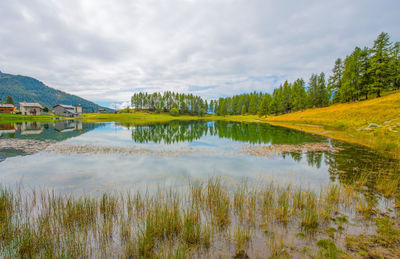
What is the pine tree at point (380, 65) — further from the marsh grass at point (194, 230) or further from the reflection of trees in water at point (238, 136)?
the marsh grass at point (194, 230)

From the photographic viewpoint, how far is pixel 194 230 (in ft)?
17.6

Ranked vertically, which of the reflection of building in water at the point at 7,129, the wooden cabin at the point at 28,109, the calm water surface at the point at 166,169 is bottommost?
the calm water surface at the point at 166,169

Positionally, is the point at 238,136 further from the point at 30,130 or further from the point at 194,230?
the point at 30,130

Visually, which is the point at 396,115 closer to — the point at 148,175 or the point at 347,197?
the point at 347,197

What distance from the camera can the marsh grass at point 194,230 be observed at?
4676 mm

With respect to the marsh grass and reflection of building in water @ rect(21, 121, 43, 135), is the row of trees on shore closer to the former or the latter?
reflection of building in water @ rect(21, 121, 43, 135)

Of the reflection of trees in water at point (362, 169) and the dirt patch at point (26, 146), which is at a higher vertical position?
the reflection of trees in water at point (362, 169)

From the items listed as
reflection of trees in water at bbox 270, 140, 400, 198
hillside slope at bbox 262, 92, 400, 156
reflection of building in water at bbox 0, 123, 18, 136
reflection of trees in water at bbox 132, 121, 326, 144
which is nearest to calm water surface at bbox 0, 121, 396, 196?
reflection of trees in water at bbox 270, 140, 400, 198

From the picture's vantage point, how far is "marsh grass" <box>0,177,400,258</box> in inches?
184

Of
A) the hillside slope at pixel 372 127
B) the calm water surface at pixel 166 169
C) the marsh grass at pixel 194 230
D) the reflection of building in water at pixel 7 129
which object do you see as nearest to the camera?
the marsh grass at pixel 194 230

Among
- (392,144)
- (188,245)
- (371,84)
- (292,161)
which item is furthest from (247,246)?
(371,84)

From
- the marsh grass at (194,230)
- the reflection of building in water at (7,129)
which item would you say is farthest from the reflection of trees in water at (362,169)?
the reflection of building in water at (7,129)

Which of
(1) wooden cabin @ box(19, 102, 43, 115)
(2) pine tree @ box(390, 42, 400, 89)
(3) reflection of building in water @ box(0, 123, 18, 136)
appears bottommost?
(3) reflection of building in water @ box(0, 123, 18, 136)

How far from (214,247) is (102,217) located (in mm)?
4399
